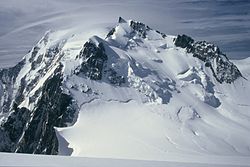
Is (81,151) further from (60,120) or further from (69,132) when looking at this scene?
(60,120)

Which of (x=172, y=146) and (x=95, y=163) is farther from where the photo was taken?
(x=172, y=146)

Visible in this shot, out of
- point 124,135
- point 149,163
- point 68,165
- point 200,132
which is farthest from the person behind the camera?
point 200,132

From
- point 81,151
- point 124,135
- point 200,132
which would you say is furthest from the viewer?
point 200,132

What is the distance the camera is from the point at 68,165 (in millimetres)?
17391

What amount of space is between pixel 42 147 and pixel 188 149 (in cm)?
7458

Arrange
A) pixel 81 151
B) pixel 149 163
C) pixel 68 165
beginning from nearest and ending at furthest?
pixel 68 165
pixel 149 163
pixel 81 151

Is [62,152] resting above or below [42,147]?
above

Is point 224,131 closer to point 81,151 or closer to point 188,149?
point 188,149

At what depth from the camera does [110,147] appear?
513ft

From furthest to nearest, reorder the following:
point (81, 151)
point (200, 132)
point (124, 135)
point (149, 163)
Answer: point (200, 132) < point (124, 135) < point (81, 151) < point (149, 163)

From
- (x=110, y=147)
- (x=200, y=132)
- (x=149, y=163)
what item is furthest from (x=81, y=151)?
(x=149, y=163)

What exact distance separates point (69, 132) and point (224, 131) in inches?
2893

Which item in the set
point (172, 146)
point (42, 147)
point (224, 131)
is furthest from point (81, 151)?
point (224, 131)

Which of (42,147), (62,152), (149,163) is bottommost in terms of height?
(42,147)
